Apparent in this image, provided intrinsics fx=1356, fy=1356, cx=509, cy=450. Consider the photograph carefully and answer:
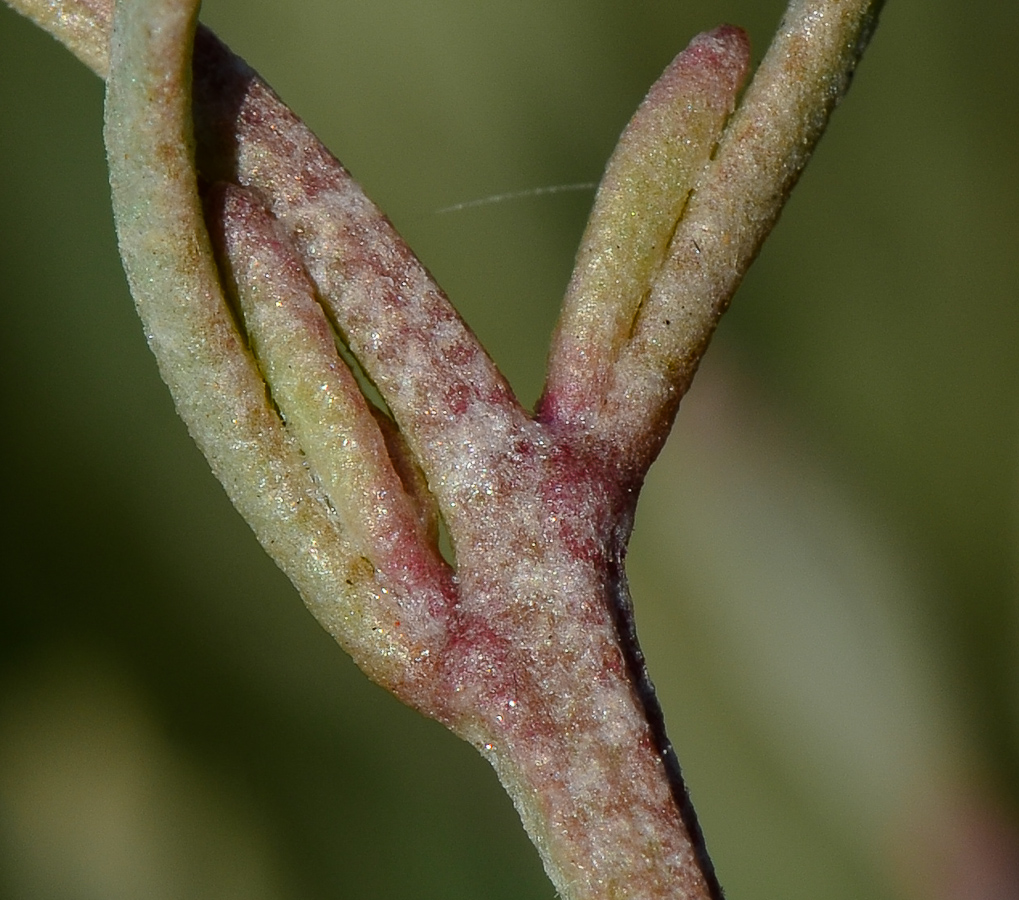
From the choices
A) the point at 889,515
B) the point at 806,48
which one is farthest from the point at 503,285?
the point at 806,48

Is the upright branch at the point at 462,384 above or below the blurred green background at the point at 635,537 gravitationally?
below

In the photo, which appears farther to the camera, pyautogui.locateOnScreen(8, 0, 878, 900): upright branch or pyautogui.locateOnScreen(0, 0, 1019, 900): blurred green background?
pyautogui.locateOnScreen(0, 0, 1019, 900): blurred green background

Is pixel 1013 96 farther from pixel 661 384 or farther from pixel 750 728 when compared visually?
pixel 661 384

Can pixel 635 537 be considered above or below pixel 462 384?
above

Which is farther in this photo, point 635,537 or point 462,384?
point 635,537
